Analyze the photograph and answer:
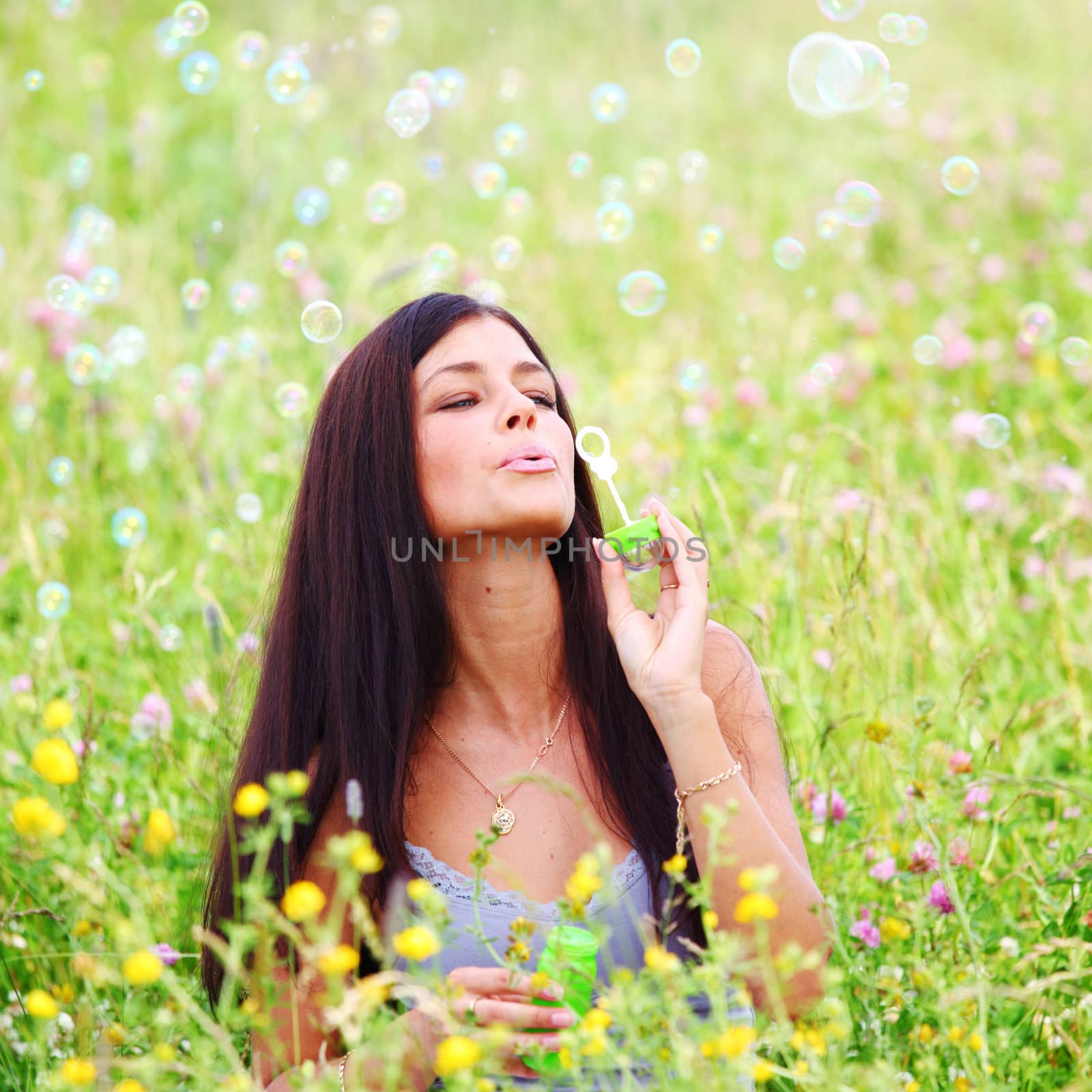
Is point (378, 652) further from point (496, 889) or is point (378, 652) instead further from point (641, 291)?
point (641, 291)

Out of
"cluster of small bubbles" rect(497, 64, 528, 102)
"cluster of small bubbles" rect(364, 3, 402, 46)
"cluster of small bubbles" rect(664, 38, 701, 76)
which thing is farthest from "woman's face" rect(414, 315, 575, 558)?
"cluster of small bubbles" rect(497, 64, 528, 102)

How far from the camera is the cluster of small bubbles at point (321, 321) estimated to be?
2691 mm

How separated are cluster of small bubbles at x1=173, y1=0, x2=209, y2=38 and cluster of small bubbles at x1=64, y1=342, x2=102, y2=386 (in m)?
0.96

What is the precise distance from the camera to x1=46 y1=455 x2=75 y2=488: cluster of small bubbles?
327cm

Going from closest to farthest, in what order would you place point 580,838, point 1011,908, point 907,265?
point 580,838
point 1011,908
point 907,265

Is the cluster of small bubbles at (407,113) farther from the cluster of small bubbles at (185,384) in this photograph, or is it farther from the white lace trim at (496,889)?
the white lace trim at (496,889)

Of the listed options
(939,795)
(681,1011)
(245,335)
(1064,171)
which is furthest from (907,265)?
(681,1011)

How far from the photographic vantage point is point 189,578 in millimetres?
3418

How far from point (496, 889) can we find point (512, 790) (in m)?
0.16

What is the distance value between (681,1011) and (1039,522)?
8.52 feet

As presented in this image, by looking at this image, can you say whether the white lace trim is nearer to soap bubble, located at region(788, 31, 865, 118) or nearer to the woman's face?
the woman's face

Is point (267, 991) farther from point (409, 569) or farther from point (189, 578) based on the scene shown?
point (189, 578)

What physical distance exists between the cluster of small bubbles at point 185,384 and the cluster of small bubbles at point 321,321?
1.27 meters

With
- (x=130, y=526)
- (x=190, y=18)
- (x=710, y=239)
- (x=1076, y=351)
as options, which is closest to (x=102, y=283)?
(x=190, y=18)
